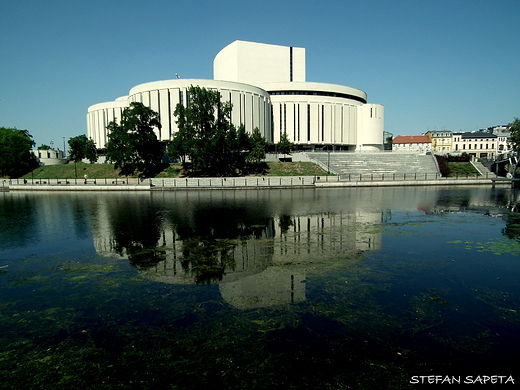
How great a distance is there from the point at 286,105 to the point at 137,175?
51615 millimetres

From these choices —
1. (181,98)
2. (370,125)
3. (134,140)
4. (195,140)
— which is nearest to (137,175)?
(134,140)

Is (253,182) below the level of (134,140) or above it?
below

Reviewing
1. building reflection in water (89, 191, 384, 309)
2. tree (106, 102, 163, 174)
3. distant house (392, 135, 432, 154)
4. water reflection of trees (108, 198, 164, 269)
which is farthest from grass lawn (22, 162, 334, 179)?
distant house (392, 135, 432, 154)

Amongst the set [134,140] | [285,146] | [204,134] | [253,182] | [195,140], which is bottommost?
[253,182]

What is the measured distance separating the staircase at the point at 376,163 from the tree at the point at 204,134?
792 inches

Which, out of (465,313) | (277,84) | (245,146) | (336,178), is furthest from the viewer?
(277,84)

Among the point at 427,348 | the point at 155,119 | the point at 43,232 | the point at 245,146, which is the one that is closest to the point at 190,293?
the point at 427,348

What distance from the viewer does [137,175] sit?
65688 millimetres

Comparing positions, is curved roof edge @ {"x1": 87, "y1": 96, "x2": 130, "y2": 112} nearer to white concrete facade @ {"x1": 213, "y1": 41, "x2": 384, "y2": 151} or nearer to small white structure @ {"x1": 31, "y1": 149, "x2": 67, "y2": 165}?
small white structure @ {"x1": 31, "y1": 149, "x2": 67, "y2": 165}

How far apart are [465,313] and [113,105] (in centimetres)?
9950

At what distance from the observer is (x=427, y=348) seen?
24.3 feet

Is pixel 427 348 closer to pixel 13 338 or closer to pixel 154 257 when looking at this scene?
pixel 13 338

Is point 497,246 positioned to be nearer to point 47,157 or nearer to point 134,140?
point 134,140

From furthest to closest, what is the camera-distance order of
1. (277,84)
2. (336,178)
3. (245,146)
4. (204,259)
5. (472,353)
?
(277,84) → (245,146) → (336,178) → (204,259) → (472,353)
